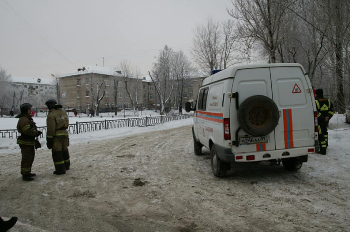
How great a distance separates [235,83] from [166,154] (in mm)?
4591

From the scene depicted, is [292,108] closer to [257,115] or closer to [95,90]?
[257,115]

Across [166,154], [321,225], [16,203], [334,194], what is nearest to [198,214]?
[321,225]

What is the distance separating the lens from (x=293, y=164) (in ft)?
20.0

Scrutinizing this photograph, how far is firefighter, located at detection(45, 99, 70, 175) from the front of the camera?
6.40 meters

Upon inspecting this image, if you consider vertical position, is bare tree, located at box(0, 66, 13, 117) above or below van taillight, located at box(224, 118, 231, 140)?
above

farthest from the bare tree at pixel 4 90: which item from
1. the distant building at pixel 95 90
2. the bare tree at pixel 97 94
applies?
the bare tree at pixel 97 94

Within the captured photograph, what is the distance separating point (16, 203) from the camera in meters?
4.54

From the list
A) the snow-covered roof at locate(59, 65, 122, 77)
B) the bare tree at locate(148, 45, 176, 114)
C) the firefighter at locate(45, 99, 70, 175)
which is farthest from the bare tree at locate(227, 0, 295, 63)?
the snow-covered roof at locate(59, 65, 122, 77)

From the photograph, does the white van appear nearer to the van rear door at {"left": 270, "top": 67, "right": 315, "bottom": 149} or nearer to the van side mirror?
the van rear door at {"left": 270, "top": 67, "right": 315, "bottom": 149}

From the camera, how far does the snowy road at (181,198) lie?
3.62 metres

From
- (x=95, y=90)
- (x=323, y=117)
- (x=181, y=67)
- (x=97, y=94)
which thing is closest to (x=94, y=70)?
(x=95, y=90)

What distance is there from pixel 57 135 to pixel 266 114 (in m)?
4.95

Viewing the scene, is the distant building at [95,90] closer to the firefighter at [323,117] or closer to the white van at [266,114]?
the firefighter at [323,117]

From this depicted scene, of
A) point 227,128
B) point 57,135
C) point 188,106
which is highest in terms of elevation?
point 188,106
